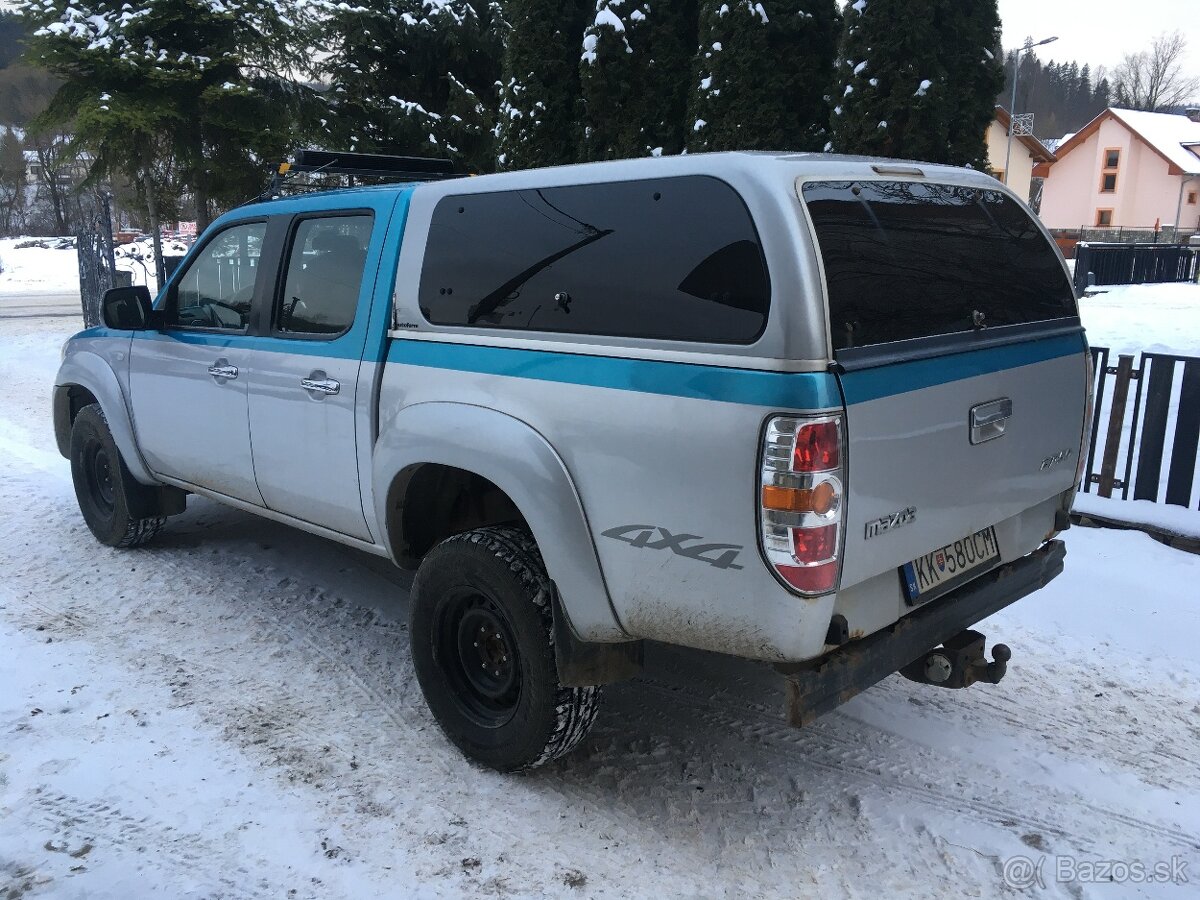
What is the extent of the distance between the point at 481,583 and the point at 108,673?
6.47ft

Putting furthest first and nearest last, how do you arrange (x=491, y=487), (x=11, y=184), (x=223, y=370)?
(x=11, y=184) < (x=223, y=370) < (x=491, y=487)

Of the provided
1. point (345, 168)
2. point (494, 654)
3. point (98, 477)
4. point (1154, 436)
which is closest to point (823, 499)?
point (494, 654)

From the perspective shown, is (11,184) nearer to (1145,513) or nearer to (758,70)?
(758,70)

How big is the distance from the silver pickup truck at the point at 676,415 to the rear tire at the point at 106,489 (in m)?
1.65

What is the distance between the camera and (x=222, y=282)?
473 cm

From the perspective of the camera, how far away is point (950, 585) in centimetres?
313

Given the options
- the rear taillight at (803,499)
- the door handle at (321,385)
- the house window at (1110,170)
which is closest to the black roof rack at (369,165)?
the door handle at (321,385)

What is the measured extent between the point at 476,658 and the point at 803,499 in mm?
1580

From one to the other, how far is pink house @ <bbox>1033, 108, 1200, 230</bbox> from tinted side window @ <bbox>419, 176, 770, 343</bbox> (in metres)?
61.1

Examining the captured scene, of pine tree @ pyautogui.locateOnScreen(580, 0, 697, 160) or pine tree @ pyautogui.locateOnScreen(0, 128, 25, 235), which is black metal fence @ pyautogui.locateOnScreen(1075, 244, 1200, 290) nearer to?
pine tree @ pyautogui.locateOnScreen(580, 0, 697, 160)

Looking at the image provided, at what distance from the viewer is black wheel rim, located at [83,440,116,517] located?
570 cm

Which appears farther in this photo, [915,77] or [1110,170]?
[1110,170]

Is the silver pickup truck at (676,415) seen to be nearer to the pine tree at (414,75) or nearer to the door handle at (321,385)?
the door handle at (321,385)

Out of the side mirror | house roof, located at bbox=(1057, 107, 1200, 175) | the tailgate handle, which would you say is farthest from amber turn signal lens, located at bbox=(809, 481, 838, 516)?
house roof, located at bbox=(1057, 107, 1200, 175)
